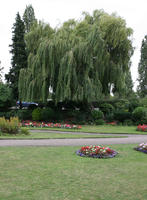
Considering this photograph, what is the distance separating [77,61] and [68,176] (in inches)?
751

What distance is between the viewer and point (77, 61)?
24469 millimetres

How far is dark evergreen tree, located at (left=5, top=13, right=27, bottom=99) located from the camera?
31641mm

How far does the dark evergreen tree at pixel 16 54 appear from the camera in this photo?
31641 mm

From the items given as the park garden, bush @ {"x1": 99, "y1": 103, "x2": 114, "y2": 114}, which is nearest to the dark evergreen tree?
the park garden

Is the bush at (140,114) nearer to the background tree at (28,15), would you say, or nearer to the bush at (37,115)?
the bush at (37,115)

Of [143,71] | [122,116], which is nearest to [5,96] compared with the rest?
[122,116]

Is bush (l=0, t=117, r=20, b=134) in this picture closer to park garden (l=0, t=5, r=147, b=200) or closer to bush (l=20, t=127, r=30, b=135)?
park garden (l=0, t=5, r=147, b=200)

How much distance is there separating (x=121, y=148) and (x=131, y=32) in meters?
19.9

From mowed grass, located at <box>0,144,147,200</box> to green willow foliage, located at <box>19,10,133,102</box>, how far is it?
14.7 metres

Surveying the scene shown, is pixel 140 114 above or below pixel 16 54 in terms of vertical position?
below

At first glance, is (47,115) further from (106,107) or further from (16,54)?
(16,54)

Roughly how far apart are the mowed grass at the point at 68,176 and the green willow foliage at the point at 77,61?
1467cm

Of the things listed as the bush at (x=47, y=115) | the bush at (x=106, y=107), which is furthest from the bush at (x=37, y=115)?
the bush at (x=106, y=107)

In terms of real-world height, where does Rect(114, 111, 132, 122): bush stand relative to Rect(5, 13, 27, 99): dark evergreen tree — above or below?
below
